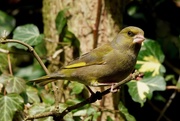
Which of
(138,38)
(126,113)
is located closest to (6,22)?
(126,113)

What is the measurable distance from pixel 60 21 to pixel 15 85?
21.9 inches

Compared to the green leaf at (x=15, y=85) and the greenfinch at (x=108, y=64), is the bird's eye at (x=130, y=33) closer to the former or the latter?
the greenfinch at (x=108, y=64)

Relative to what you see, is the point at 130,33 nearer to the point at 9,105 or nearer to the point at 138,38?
the point at 138,38

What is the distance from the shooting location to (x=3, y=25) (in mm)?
3650

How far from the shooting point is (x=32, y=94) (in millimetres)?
3055

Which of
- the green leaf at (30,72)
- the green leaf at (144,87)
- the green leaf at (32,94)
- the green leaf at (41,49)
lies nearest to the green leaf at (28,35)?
the green leaf at (41,49)

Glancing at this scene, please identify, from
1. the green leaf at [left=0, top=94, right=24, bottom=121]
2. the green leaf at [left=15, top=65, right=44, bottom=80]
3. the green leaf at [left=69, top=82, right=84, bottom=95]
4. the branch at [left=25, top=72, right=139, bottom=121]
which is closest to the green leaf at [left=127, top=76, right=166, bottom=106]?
the green leaf at [left=69, top=82, right=84, bottom=95]

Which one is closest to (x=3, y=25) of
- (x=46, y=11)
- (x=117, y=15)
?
(x=46, y=11)

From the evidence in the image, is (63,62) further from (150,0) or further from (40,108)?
(150,0)

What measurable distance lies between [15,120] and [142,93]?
798mm

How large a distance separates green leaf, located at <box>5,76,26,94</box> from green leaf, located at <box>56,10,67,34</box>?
1.57ft

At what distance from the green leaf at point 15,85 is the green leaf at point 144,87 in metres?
0.67

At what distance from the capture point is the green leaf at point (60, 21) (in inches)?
126

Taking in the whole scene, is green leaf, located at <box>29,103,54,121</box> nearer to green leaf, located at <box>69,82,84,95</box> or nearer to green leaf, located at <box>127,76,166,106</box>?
green leaf, located at <box>69,82,84,95</box>
